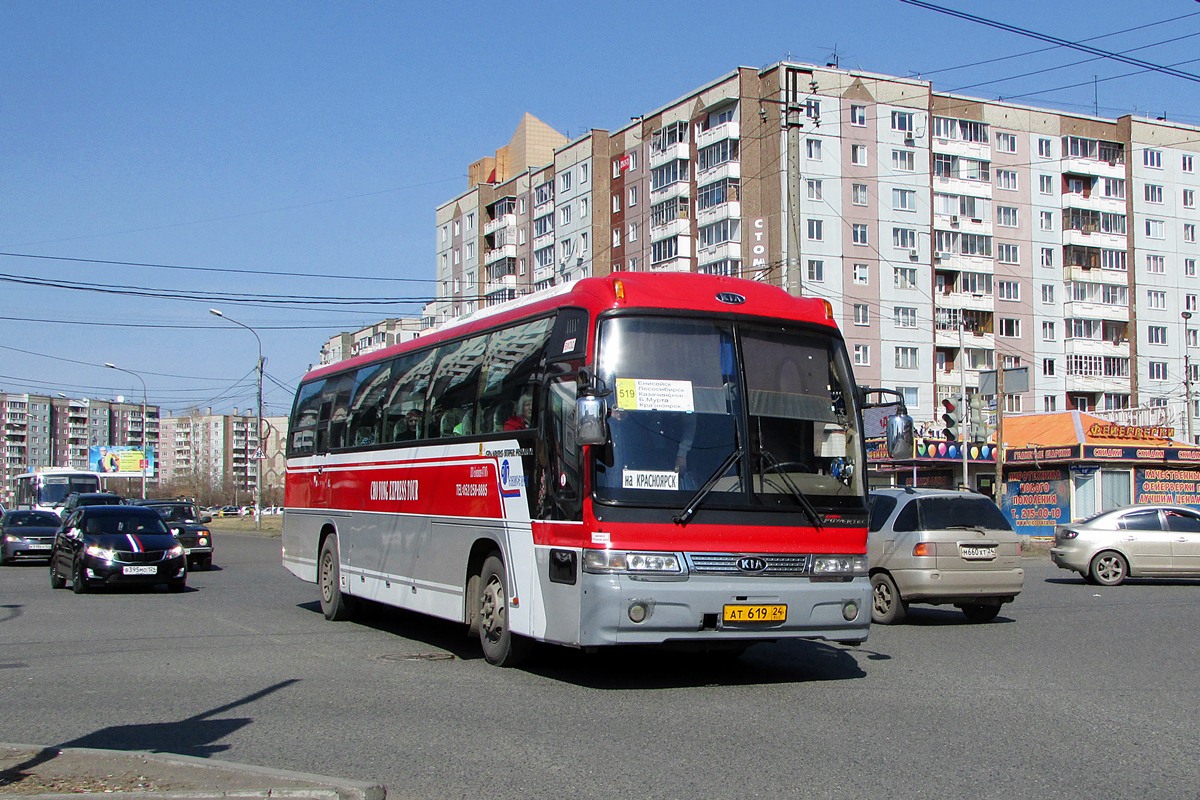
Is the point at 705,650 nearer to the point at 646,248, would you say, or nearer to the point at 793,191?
the point at 793,191

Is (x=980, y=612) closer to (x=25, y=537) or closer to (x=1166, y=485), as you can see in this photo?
(x=25, y=537)

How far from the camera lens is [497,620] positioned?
36.9ft

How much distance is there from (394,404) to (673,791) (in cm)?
864

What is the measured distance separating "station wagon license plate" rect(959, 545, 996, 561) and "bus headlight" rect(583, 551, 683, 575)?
6974 millimetres

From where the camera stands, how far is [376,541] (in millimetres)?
14539

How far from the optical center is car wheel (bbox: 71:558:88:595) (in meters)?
20.8

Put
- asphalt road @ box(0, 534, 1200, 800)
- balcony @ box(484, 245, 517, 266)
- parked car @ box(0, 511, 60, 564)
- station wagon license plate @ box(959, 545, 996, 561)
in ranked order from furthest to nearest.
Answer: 1. balcony @ box(484, 245, 517, 266)
2. parked car @ box(0, 511, 60, 564)
3. station wagon license plate @ box(959, 545, 996, 561)
4. asphalt road @ box(0, 534, 1200, 800)

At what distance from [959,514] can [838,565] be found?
19.7 ft

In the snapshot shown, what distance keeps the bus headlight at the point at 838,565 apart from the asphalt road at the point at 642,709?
0.93 meters

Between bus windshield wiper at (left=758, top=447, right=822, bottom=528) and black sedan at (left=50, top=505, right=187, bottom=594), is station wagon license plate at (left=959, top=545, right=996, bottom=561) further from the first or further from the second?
black sedan at (left=50, top=505, right=187, bottom=594)

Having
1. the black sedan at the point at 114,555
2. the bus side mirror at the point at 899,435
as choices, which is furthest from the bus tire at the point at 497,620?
the black sedan at the point at 114,555

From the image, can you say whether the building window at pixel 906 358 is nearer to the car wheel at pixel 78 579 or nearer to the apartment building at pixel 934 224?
the apartment building at pixel 934 224

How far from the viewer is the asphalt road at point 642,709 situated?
22.2 feet

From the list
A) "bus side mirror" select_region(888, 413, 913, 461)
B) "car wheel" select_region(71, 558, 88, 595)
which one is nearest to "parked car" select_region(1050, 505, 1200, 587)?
"bus side mirror" select_region(888, 413, 913, 461)
